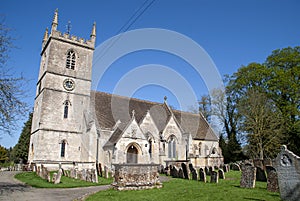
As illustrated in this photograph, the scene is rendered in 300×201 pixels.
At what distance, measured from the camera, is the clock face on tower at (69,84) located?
24734 mm

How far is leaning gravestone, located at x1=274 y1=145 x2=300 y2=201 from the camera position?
7266 mm

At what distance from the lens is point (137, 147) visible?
21.8 meters

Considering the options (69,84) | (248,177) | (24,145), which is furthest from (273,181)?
(24,145)

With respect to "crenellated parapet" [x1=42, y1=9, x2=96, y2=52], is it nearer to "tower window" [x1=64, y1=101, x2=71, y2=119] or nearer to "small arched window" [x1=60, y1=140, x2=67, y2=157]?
"tower window" [x1=64, y1=101, x2=71, y2=119]

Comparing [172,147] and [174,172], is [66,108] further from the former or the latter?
[174,172]

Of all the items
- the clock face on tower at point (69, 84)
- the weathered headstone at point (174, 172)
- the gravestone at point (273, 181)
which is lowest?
the weathered headstone at point (174, 172)

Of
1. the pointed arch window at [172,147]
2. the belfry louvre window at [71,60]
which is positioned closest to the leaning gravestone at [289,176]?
the pointed arch window at [172,147]

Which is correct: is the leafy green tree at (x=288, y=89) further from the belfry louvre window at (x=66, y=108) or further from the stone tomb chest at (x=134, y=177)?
the belfry louvre window at (x=66, y=108)

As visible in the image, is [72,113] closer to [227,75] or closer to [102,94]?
[102,94]

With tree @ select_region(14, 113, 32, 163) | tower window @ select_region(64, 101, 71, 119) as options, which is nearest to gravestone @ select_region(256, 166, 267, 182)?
tower window @ select_region(64, 101, 71, 119)

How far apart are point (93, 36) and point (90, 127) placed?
11924 millimetres

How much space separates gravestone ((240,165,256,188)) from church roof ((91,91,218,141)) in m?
15.1

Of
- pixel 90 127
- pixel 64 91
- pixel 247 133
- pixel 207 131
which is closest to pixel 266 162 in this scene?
pixel 247 133

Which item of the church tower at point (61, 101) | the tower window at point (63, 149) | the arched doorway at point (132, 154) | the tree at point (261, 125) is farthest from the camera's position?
the tree at point (261, 125)
